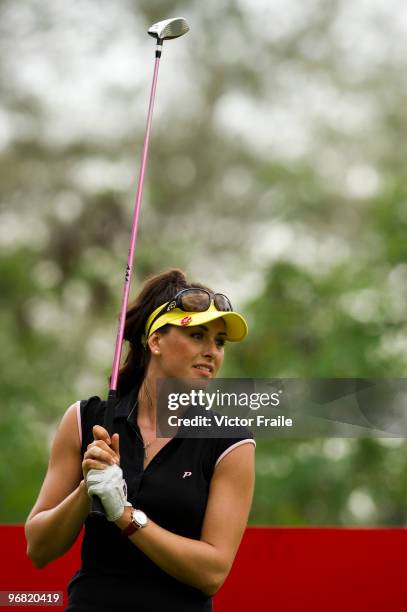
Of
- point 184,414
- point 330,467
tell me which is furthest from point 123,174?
point 184,414

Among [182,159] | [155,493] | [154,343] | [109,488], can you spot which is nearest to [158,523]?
[155,493]

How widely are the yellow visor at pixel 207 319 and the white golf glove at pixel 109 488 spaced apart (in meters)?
0.48

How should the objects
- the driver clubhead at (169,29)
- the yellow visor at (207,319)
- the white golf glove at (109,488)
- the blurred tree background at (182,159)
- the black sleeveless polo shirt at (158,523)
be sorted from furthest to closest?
the blurred tree background at (182,159), the driver clubhead at (169,29), the yellow visor at (207,319), the black sleeveless polo shirt at (158,523), the white golf glove at (109,488)

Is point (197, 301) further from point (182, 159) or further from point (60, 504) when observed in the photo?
point (182, 159)

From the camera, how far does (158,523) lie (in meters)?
2.82

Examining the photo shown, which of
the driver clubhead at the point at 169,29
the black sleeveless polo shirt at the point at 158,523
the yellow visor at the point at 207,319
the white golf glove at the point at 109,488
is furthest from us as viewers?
the driver clubhead at the point at 169,29

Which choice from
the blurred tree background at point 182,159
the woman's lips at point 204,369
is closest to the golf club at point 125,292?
the woman's lips at point 204,369

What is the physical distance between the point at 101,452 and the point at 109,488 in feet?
0.30

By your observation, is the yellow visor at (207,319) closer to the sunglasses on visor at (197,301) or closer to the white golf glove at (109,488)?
the sunglasses on visor at (197,301)

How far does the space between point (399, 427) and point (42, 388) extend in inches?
432

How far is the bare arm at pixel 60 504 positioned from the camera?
2818 millimetres

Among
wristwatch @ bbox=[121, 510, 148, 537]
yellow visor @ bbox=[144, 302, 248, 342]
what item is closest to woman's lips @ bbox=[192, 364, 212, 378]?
yellow visor @ bbox=[144, 302, 248, 342]

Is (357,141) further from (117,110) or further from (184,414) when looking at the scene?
(184,414)

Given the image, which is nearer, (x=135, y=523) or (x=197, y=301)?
(x=135, y=523)
